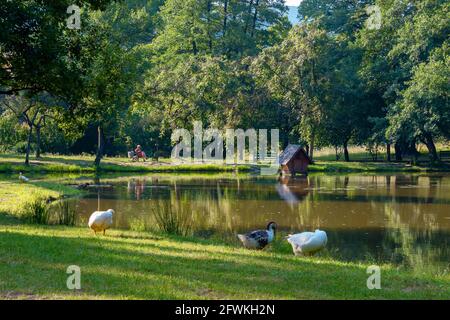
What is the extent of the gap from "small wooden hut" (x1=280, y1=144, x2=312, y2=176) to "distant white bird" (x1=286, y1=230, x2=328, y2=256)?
101 feet

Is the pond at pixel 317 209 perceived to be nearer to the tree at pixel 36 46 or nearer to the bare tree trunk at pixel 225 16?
the tree at pixel 36 46

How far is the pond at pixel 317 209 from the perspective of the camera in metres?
16.8

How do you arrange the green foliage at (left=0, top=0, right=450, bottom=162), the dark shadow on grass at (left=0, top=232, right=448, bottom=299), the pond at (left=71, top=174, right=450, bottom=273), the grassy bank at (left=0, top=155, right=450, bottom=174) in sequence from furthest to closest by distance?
the green foliage at (left=0, top=0, right=450, bottom=162) < the grassy bank at (left=0, top=155, right=450, bottom=174) < the pond at (left=71, top=174, right=450, bottom=273) < the dark shadow on grass at (left=0, top=232, right=448, bottom=299)

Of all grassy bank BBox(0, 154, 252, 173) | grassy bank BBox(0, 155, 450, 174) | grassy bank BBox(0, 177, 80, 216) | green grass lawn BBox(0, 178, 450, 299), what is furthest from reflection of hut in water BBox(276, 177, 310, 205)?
green grass lawn BBox(0, 178, 450, 299)

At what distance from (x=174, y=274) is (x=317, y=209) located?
15.1 meters

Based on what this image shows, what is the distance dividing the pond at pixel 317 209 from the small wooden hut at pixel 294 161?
5.30 meters

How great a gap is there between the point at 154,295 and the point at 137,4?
75221mm

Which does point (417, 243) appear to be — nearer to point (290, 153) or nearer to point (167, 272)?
point (167, 272)

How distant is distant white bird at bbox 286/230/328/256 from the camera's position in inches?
528

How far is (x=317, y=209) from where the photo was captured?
24.2 m

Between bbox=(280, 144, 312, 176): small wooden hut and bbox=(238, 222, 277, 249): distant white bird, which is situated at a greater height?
bbox=(280, 144, 312, 176): small wooden hut

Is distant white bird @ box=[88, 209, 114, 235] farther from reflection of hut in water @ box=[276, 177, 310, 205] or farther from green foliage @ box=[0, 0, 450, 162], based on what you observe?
green foliage @ box=[0, 0, 450, 162]

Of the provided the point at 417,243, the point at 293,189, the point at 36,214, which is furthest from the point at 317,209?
the point at 36,214

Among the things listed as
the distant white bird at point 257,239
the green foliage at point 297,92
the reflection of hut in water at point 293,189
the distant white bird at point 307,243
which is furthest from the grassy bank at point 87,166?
the distant white bird at point 307,243
